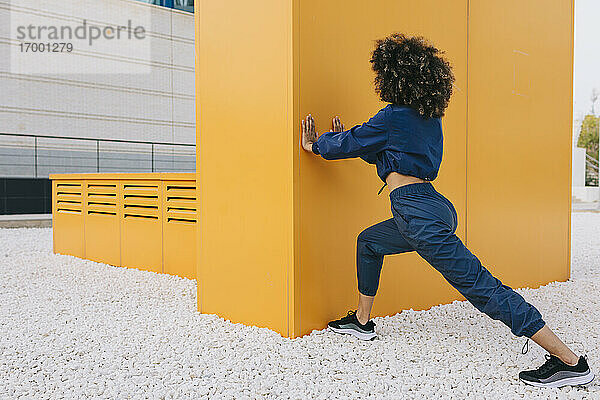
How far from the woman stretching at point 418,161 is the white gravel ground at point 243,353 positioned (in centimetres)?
40

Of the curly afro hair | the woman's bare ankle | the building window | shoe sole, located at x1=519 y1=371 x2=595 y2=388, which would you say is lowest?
shoe sole, located at x1=519 y1=371 x2=595 y2=388

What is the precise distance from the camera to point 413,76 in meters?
2.83

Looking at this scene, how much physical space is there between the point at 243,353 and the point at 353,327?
2.09 ft

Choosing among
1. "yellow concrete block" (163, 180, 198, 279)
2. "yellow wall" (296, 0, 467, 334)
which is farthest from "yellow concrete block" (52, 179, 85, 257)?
"yellow wall" (296, 0, 467, 334)

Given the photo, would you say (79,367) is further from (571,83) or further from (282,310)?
(571,83)

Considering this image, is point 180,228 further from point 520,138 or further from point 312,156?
point 520,138

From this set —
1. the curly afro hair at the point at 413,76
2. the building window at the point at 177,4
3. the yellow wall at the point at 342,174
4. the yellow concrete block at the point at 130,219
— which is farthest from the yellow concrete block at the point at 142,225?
the building window at the point at 177,4

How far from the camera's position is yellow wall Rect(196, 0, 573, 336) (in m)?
3.26

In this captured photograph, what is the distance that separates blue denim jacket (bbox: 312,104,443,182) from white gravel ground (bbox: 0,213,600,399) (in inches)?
38.0

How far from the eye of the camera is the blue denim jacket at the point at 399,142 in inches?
112

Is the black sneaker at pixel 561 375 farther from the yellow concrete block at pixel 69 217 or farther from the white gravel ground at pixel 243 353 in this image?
the yellow concrete block at pixel 69 217

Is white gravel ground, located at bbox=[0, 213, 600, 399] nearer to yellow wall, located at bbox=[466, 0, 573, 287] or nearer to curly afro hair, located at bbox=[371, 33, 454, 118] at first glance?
yellow wall, located at bbox=[466, 0, 573, 287]

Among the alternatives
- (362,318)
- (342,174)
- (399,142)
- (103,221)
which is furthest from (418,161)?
(103,221)

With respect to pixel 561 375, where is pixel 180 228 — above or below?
above
